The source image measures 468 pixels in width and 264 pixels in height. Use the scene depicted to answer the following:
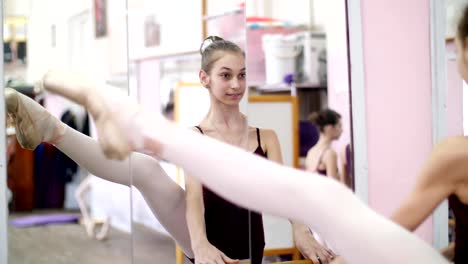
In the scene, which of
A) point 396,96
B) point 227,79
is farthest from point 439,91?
point 227,79

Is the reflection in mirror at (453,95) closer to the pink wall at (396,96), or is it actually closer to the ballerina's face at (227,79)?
the pink wall at (396,96)

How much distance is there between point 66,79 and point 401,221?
95cm

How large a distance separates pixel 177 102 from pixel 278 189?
659 mm

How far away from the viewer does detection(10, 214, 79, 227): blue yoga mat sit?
1959 millimetres

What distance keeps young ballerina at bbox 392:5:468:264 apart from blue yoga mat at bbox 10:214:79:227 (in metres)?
1.02

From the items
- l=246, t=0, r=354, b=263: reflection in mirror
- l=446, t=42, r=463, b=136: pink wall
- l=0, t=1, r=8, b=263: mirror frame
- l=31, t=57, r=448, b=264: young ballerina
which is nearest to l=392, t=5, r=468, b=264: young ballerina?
l=31, t=57, r=448, b=264: young ballerina

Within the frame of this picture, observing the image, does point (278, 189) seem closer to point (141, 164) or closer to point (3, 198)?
point (141, 164)

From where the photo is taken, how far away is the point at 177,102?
1.98 m

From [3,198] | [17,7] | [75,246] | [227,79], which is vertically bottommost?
[75,246]

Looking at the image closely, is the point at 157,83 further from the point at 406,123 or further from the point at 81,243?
the point at 406,123

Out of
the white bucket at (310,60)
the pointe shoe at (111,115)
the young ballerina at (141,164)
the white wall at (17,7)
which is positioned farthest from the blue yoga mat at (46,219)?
the white bucket at (310,60)

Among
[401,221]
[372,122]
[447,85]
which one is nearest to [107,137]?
[401,221]

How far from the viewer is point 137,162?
1.95 m

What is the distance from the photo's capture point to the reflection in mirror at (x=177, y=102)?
196 cm
